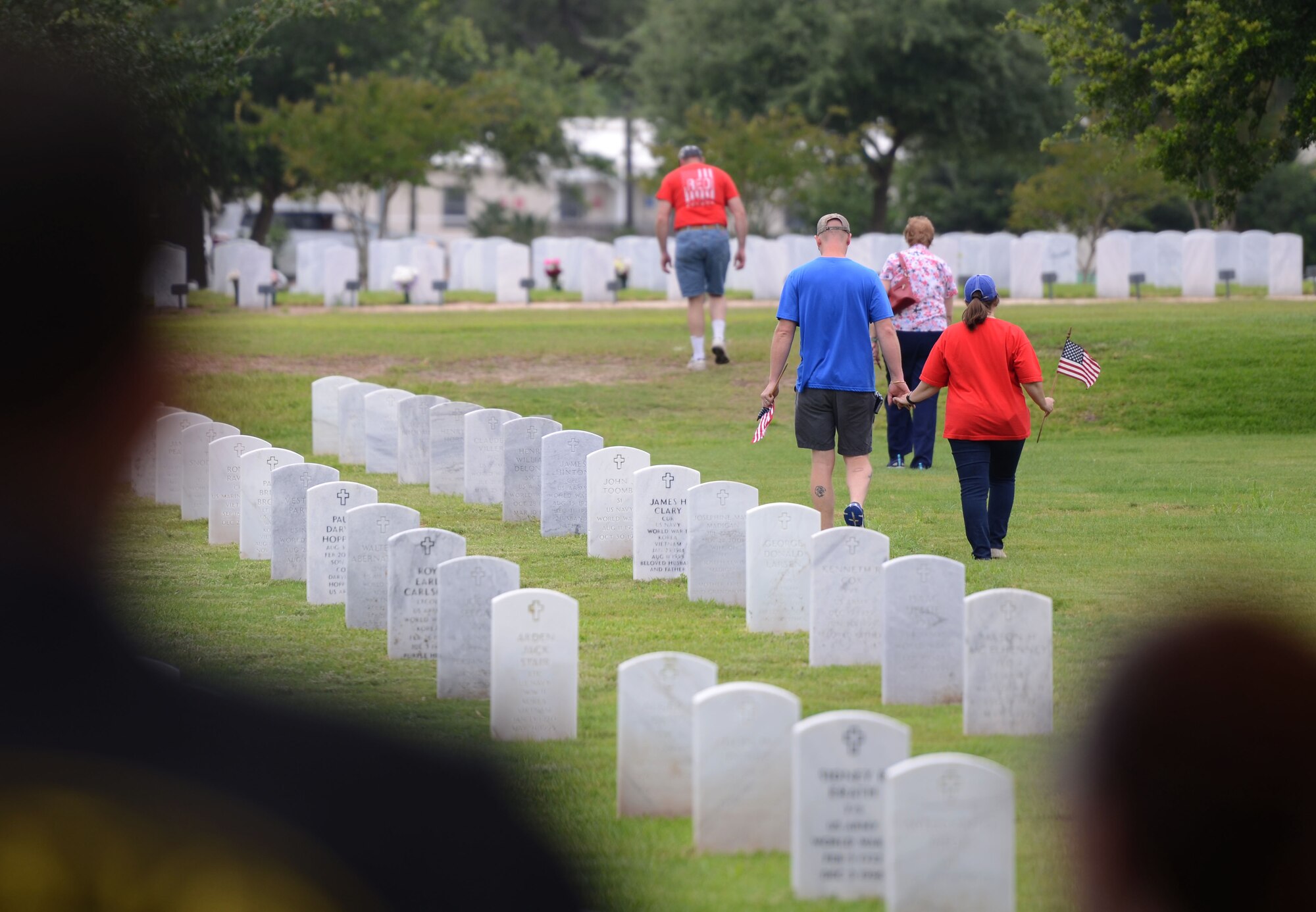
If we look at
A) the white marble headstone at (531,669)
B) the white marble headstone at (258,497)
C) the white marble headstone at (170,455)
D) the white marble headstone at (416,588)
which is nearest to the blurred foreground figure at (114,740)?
the white marble headstone at (531,669)

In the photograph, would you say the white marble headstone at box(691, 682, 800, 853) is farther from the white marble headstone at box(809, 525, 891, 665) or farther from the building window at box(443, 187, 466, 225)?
the building window at box(443, 187, 466, 225)

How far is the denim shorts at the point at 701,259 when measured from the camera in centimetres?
1645

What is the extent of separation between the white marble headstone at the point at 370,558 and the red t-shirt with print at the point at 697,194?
29.5ft

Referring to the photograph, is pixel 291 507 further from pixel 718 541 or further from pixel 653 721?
pixel 653 721

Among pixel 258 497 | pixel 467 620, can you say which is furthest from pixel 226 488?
pixel 467 620

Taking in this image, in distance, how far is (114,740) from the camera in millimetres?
4555

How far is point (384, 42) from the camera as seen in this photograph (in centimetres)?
4128

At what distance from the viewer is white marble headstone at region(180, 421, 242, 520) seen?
11.5 meters

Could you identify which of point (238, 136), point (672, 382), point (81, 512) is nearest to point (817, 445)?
point (81, 512)

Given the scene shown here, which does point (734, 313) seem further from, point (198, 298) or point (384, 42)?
point (384, 42)

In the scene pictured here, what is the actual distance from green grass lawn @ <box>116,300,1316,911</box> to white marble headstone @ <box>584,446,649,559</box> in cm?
16

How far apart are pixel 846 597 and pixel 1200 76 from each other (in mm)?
9982

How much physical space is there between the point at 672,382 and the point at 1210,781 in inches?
488

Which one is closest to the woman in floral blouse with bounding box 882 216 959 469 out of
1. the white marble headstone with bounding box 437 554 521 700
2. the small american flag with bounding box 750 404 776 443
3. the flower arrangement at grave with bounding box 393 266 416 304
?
the small american flag with bounding box 750 404 776 443
